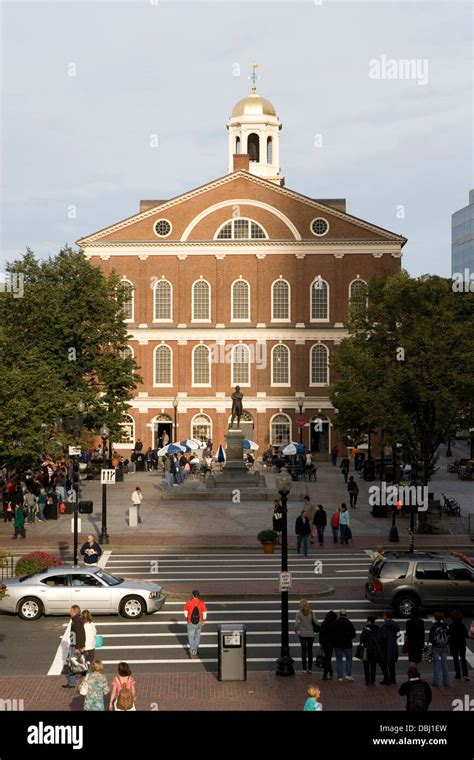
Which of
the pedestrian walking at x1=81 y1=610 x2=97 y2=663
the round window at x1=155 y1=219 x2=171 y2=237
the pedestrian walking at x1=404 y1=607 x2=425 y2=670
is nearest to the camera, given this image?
the pedestrian walking at x1=81 y1=610 x2=97 y2=663

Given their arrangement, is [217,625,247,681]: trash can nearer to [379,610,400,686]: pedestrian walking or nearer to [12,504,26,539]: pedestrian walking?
[379,610,400,686]: pedestrian walking

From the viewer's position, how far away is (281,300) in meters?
81.2

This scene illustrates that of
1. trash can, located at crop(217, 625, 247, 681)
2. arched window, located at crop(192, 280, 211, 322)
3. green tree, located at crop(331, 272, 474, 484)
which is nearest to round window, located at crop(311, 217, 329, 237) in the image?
arched window, located at crop(192, 280, 211, 322)

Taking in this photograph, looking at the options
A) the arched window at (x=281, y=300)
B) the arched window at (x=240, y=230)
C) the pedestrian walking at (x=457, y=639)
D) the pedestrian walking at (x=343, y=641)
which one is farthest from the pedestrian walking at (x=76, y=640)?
the arched window at (x=240, y=230)

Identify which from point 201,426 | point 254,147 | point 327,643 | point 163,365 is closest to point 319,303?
point 163,365

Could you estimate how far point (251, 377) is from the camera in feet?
266

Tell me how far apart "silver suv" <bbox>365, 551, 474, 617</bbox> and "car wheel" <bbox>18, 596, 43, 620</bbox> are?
8083 mm

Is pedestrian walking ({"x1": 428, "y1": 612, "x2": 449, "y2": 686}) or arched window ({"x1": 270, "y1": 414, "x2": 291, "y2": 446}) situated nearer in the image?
pedestrian walking ({"x1": 428, "y1": 612, "x2": 449, "y2": 686})

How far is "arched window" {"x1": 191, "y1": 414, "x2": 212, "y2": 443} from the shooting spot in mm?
80812

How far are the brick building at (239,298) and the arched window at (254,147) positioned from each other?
14857 mm

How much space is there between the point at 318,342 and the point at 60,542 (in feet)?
150

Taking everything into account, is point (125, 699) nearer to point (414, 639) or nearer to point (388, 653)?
point (388, 653)

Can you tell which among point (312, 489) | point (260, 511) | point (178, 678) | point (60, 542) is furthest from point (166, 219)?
point (178, 678)
